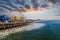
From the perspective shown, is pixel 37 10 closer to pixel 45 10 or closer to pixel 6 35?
pixel 45 10

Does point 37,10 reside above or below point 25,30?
above

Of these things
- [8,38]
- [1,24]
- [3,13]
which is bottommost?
[8,38]

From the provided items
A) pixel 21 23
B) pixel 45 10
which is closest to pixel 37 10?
pixel 45 10

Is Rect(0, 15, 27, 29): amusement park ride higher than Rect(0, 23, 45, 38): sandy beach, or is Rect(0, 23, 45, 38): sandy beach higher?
Rect(0, 15, 27, 29): amusement park ride

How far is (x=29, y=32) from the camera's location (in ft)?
11.4

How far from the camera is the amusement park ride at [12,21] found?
3551mm

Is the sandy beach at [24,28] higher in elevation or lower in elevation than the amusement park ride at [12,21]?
lower

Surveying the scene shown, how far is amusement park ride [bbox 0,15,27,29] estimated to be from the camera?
355 cm

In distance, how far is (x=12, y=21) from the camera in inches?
142

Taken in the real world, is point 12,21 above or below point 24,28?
above

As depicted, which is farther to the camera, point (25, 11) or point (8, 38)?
point (25, 11)

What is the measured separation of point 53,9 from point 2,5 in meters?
1.08

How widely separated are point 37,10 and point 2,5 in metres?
0.76

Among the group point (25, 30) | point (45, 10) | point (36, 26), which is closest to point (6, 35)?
point (25, 30)
